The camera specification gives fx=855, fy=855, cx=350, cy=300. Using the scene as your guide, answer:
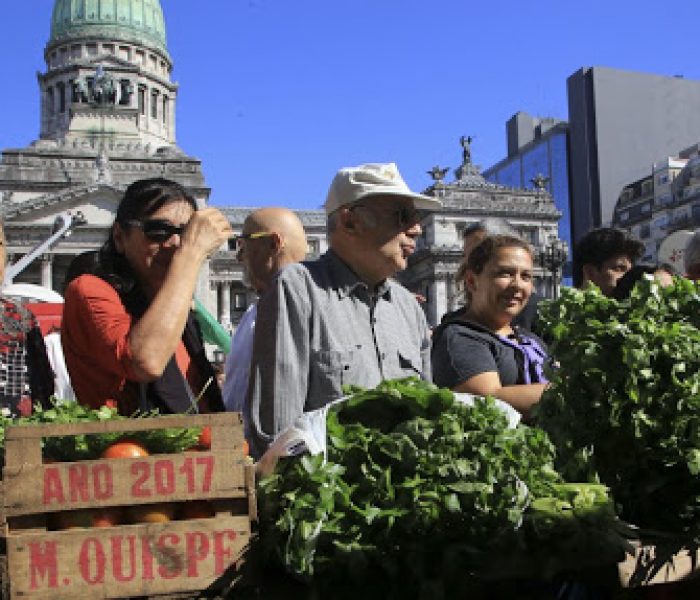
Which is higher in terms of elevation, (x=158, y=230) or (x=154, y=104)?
(x=154, y=104)

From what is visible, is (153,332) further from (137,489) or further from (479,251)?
(479,251)

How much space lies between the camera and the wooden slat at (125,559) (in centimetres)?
185

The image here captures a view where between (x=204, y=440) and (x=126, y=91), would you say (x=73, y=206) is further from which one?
(x=204, y=440)

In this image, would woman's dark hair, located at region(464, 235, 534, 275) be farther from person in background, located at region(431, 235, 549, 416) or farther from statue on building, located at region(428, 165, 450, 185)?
statue on building, located at region(428, 165, 450, 185)

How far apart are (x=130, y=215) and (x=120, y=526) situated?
57.9 inches

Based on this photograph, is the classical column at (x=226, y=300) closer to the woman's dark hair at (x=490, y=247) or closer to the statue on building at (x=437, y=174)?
the statue on building at (x=437, y=174)

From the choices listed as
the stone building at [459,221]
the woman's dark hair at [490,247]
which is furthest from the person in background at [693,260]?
the stone building at [459,221]

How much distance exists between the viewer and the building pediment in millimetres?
46250

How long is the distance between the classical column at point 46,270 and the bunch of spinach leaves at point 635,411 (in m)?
48.0

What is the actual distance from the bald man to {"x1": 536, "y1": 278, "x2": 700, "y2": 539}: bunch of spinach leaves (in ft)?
6.37

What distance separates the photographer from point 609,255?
519 cm

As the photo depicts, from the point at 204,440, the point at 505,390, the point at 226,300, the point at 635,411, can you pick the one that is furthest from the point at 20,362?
the point at 226,300

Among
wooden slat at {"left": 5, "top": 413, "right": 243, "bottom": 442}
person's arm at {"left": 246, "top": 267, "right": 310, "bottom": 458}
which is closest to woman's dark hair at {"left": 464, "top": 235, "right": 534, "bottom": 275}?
person's arm at {"left": 246, "top": 267, "right": 310, "bottom": 458}

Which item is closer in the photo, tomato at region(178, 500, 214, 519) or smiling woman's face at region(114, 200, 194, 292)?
tomato at region(178, 500, 214, 519)
